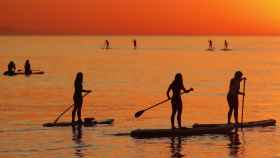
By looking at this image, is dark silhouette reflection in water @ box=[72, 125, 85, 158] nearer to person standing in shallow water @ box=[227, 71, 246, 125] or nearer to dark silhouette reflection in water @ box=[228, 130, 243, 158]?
dark silhouette reflection in water @ box=[228, 130, 243, 158]

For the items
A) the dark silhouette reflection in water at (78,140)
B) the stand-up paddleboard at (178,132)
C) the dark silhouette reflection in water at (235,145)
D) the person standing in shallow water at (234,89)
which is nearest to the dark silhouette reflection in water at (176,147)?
the stand-up paddleboard at (178,132)

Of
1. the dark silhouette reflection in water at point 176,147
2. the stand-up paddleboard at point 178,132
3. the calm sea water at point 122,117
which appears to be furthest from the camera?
the stand-up paddleboard at point 178,132

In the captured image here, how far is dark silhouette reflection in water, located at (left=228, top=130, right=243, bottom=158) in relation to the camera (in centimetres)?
2144

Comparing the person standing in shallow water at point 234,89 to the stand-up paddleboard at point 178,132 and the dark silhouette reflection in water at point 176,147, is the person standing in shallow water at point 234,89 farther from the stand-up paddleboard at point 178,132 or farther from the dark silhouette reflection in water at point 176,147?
the dark silhouette reflection in water at point 176,147

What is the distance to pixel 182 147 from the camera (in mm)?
22641

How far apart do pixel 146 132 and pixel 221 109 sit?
36.7 feet

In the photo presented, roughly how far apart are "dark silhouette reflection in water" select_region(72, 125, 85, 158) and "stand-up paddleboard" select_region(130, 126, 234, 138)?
1.76 m

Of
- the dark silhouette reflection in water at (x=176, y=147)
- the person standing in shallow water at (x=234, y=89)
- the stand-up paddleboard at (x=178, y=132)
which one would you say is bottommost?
the dark silhouette reflection in water at (x=176, y=147)

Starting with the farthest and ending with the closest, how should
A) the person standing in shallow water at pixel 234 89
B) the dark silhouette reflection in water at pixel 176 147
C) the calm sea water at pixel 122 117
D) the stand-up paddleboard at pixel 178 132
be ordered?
the person standing in shallow water at pixel 234 89 → the stand-up paddleboard at pixel 178 132 → the calm sea water at pixel 122 117 → the dark silhouette reflection in water at pixel 176 147

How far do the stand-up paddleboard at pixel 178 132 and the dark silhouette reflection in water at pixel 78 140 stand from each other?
1759 mm

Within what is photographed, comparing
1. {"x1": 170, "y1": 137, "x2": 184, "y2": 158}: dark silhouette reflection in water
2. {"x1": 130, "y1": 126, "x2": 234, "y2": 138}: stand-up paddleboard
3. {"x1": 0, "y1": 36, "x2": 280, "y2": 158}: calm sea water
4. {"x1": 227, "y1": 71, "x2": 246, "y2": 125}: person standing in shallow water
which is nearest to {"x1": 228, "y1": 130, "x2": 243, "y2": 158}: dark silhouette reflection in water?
{"x1": 0, "y1": 36, "x2": 280, "y2": 158}: calm sea water

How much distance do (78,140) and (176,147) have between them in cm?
326

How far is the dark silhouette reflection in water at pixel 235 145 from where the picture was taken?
21.4 metres

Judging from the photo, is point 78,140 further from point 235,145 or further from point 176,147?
point 235,145
